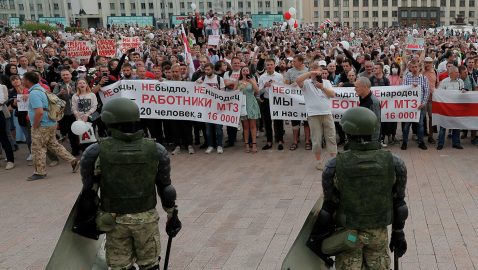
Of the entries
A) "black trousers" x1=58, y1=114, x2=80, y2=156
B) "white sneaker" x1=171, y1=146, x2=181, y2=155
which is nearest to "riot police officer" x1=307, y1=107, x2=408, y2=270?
"white sneaker" x1=171, y1=146, x2=181, y2=155

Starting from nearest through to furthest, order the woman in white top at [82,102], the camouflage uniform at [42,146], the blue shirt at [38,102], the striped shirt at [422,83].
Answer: the blue shirt at [38,102], the camouflage uniform at [42,146], the woman in white top at [82,102], the striped shirt at [422,83]

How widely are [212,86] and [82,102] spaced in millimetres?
2603

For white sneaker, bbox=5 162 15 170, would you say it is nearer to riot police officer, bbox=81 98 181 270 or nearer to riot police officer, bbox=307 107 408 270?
riot police officer, bbox=81 98 181 270

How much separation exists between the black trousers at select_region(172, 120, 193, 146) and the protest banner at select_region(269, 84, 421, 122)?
1.80 meters

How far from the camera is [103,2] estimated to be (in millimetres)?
115625

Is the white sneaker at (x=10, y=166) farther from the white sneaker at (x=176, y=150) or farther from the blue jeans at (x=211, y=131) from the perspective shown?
the blue jeans at (x=211, y=131)

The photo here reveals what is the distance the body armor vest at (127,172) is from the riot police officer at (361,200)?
1341 mm

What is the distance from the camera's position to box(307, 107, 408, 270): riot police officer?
3.62 meters

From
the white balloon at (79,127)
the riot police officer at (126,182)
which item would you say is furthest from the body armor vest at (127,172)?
the white balloon at (79,127)

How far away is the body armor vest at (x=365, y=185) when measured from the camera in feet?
11.8

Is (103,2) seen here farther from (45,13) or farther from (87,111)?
(87,111)

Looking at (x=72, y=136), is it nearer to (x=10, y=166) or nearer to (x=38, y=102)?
(x=10, y=166)

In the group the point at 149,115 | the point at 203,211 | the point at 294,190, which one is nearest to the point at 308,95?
the point at 294,190

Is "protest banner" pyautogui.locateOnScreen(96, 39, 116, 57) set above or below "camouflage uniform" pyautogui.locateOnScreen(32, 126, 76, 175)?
above
